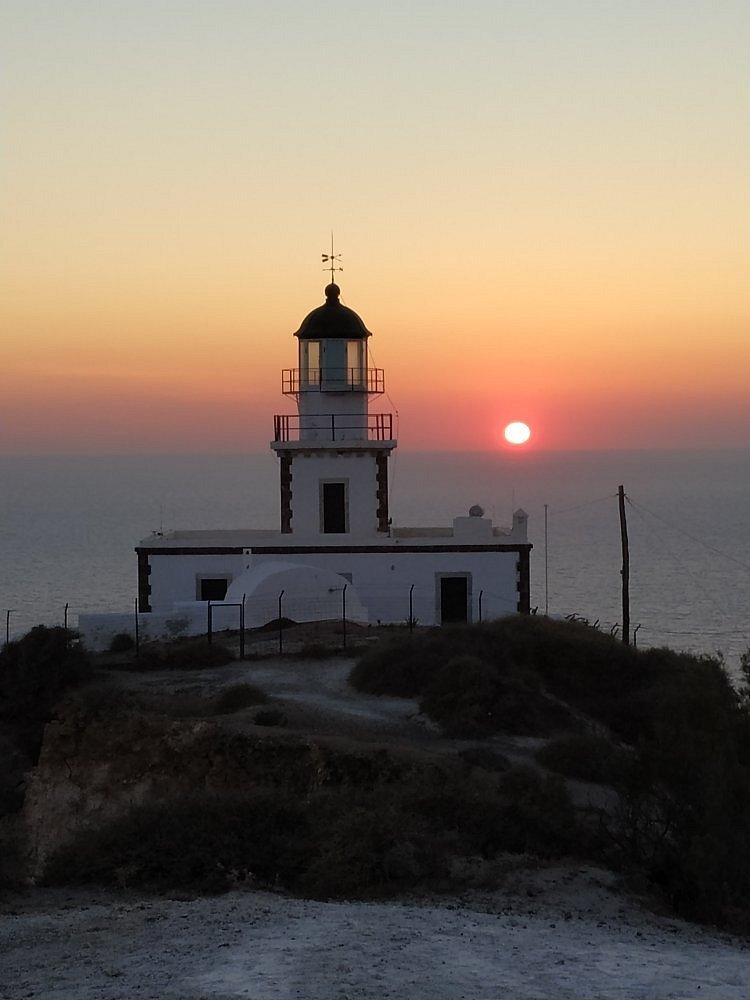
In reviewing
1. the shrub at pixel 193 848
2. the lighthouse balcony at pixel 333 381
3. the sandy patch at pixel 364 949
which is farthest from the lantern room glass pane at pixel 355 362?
the sandy patch at pixel 364 949

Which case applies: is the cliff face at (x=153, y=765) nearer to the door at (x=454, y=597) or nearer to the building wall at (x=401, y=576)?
the building wall at (x=401, y=576)

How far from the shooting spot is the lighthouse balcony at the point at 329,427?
3519 cm

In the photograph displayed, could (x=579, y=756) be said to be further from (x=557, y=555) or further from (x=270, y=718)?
(x=557, y=555)

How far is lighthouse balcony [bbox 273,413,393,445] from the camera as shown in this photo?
35.2 m

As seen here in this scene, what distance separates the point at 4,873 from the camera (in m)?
13.4

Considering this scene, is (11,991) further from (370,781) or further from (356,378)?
(356,378)

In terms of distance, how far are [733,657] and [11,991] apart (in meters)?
44.8

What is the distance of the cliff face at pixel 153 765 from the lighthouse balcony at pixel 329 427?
48.9 feet

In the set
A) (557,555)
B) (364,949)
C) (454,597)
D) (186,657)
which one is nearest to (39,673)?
(186,657)

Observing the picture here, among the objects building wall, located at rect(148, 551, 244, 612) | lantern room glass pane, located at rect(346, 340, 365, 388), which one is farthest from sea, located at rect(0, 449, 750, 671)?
lantern room glass pane, located at rect(346, 340, 365, 388)

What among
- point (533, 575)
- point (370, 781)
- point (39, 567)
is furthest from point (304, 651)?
point (39, 567)

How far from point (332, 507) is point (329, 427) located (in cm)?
209

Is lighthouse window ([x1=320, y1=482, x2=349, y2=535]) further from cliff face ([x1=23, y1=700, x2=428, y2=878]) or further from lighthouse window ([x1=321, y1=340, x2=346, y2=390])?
cliff face ([x1=23, y1=700, x2=428, y2=878])

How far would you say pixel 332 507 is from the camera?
35.1 m
